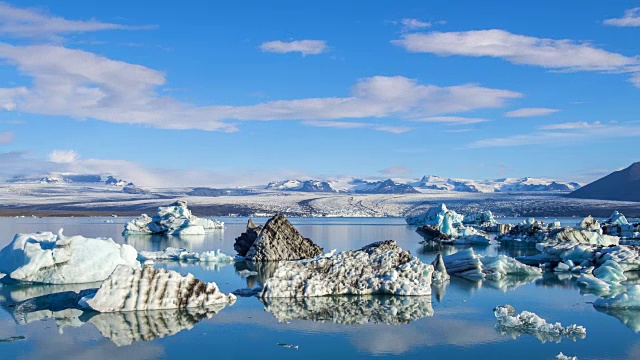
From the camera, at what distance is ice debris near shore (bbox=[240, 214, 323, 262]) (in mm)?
14469

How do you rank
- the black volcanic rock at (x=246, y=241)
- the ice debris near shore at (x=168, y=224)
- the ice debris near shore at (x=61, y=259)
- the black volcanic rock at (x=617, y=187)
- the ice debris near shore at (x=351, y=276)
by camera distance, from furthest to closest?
the black volcanic rock at (x=617, y=187), the ice debris near shore at (x=168, y=224), the black volcanic rock at (x=246, y=241), the ice debris near shore at (x=61, y=259), the ice debris near shore at (x=351, y=276)

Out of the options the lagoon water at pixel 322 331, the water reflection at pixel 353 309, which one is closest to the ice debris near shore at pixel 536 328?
the lagoon water at pixel 322 331

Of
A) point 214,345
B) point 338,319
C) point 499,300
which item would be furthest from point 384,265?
point 214,345

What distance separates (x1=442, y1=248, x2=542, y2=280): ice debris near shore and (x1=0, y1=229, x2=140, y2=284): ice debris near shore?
5704 millimetres

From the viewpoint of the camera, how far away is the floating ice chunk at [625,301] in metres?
8.18

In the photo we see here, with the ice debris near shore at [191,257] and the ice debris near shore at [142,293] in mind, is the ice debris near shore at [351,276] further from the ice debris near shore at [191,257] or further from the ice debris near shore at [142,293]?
the ice debris near shore at [191,257]

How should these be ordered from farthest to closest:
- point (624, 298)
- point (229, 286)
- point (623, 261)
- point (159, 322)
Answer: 1. point (623, 261)
2. point (229, 286)
3. point (624, 298)
4. point (159, 322)

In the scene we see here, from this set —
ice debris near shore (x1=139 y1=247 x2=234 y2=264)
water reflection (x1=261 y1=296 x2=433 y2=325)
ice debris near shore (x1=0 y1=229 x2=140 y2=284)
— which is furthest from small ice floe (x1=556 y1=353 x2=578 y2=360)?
ice debris near shore (x1=139 y1=247 x2=234 y2=264)

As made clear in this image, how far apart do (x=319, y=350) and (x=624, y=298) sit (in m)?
4.56

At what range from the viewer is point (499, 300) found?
8891mm

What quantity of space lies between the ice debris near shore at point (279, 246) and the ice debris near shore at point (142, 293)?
21.5 feet

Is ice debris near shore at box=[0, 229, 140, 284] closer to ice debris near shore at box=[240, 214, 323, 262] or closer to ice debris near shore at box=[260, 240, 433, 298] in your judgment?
ice debris near shore at box=[260, 240, 433, 298]

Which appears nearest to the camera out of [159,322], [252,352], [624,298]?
[252,352]

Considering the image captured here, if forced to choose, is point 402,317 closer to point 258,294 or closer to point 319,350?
point 319,350
